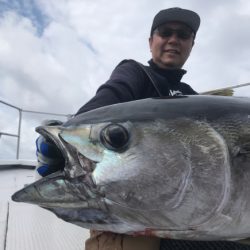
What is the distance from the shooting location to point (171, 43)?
→ 2865 millimetres

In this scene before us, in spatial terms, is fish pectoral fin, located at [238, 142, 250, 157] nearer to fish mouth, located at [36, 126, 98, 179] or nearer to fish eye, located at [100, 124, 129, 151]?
fish eye, located at [100, 124, 129, 151]

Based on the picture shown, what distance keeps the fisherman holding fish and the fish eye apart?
369 millimetres

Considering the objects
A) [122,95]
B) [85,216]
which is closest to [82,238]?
[122,95]

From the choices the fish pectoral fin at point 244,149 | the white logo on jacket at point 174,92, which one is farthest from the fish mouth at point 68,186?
the white logo on jacket at point 174,92

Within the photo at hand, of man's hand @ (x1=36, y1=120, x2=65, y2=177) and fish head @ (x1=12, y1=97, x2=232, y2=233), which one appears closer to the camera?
fish head @ (x1=12, y1=97, x2=232, y2=233)

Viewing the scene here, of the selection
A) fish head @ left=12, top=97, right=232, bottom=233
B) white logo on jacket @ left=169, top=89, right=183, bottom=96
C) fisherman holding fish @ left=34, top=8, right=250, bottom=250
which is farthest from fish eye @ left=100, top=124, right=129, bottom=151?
white logo on jacket @ left=169, top=89, right=183, bottom=96

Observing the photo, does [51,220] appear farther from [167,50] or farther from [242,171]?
[242,171]

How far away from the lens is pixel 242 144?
4.33ft

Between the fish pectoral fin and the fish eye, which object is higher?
the fish eye

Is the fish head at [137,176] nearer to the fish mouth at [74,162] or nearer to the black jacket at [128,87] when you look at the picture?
the fish mouth at [74,162]

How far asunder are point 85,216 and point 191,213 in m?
0.37

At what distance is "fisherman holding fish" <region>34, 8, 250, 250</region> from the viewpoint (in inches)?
73.9

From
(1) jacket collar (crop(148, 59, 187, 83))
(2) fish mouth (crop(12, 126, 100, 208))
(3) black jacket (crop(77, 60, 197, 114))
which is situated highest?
(1) jacket collar (crop(148, 59, 187, 83))

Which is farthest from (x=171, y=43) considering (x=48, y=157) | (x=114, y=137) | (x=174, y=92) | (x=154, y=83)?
(x=114, y=137)
